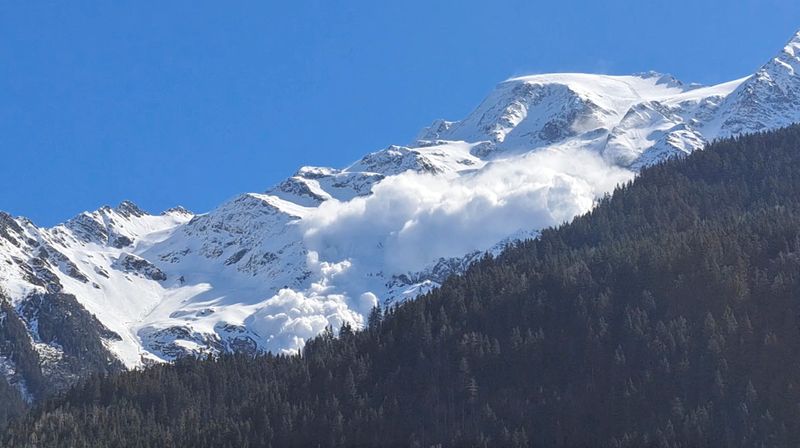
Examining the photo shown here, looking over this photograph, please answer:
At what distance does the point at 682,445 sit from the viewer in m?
199

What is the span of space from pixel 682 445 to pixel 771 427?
13889 mm

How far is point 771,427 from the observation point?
198 metres

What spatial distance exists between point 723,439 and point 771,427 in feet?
24.7

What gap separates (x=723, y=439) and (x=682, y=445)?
6.37m

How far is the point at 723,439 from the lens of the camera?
19888 cm
